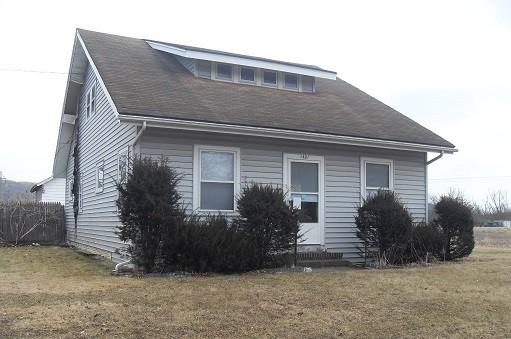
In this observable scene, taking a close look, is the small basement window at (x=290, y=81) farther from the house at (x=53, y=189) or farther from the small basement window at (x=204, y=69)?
the house at (x=53, y=189)

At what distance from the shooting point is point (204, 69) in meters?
15.1

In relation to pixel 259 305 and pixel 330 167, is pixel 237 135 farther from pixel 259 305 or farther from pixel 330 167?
pixel 259 305

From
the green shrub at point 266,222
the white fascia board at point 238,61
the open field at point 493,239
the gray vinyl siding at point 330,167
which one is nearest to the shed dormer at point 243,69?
the white fascia board at point 238,61

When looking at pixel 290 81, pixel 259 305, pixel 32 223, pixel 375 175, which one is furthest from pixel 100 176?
pixel 259 305

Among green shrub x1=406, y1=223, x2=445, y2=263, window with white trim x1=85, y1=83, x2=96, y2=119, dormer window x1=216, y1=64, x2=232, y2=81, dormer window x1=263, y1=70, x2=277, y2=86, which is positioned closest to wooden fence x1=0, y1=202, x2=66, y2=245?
window with white trim x1=85, y1=83, x2=96, y2=119

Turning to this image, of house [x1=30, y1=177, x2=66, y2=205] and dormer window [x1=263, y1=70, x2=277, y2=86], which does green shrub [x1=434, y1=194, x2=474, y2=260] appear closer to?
dormer window [x1=263, y1=70, x2=277, y2=86]

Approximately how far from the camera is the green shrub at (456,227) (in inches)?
540

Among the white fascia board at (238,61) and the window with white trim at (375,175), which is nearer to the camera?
the window with white trim at (375,175)

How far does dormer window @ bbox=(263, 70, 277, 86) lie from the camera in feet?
52.2

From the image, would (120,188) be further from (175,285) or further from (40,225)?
(40,225)

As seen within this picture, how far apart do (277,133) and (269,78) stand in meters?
4.22

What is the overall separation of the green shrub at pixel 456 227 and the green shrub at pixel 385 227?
1.76 m

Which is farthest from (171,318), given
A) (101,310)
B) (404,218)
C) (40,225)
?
(40,225)

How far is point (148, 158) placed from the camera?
35.2 ft
